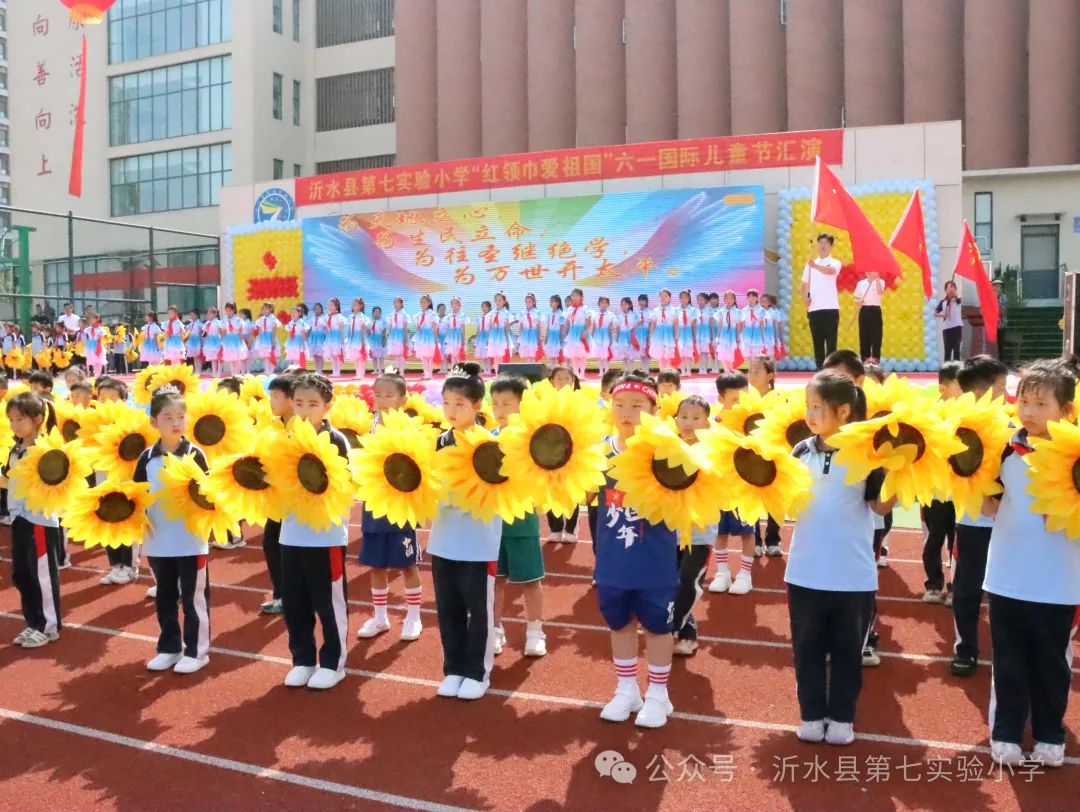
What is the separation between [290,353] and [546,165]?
6256 millimetres

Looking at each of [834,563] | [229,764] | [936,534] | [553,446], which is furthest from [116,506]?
[936,534]

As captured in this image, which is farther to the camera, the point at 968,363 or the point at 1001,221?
the point at 1001,221

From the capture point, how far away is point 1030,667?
11.7ft

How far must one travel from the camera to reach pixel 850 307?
16.7 metres

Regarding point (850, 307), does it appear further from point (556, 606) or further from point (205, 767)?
point (205, 767)

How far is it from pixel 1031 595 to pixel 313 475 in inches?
115

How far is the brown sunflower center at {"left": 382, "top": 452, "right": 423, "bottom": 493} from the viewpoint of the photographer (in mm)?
4102

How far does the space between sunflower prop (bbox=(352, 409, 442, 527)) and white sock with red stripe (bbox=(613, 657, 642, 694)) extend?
1053 millimetres

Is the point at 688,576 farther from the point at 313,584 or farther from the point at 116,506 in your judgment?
the point at 116,506

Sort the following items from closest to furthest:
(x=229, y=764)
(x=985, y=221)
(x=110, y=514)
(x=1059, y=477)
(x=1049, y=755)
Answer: (x=1059, y=477), (x=1049, y=755), (x=229, y=764), (x=110, y=514), (x=985, y=221)

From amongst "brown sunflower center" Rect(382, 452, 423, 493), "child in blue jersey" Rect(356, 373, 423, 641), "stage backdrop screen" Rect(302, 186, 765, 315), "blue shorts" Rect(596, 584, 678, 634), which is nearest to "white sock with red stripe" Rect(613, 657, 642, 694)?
"blue shorts" Rect(596, 584, 678, 634)

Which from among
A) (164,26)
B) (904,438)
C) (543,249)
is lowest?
(904,438)

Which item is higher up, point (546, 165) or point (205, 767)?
point (546, 165)

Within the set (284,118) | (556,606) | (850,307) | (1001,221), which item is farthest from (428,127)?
(556,606)
